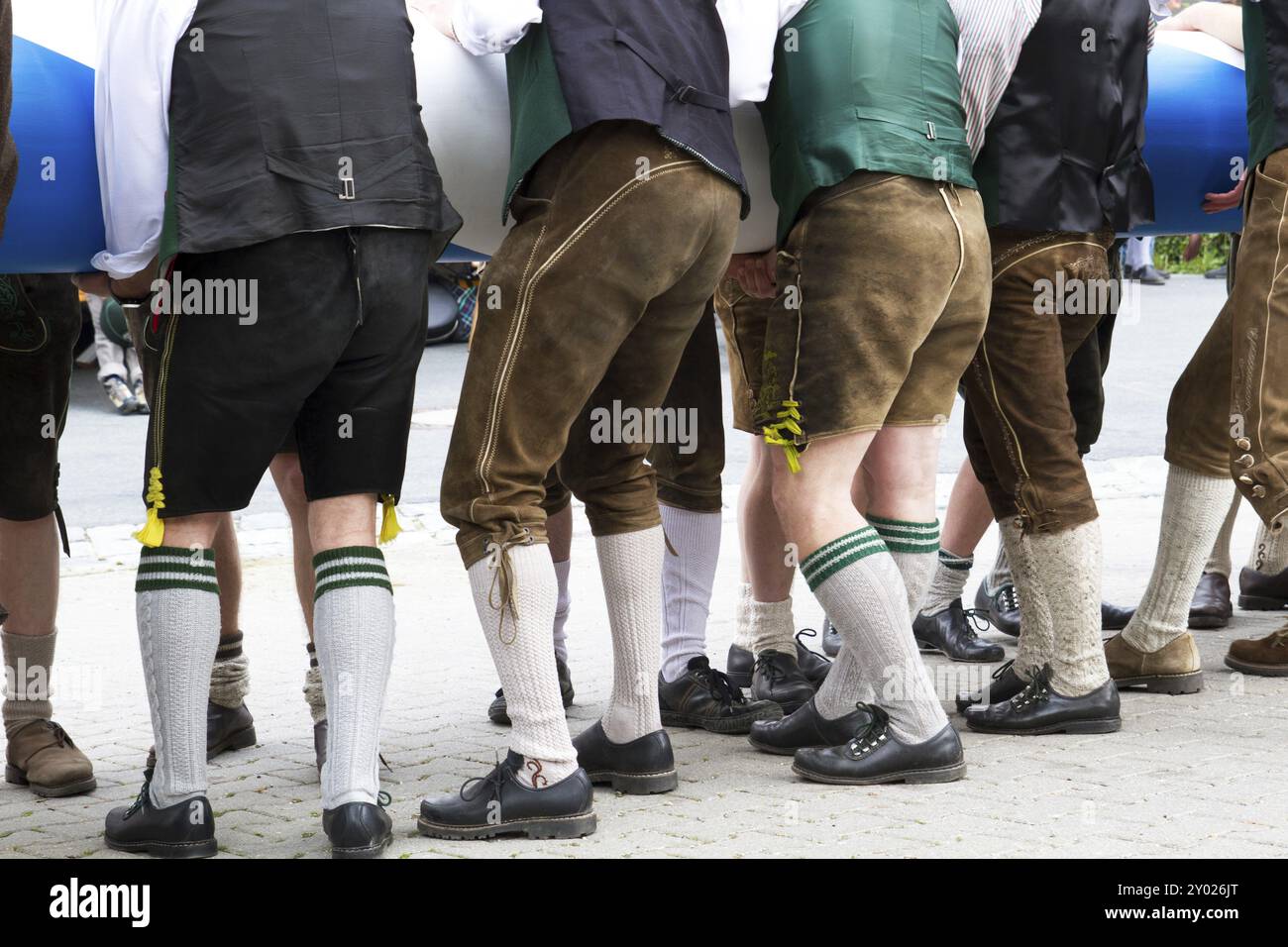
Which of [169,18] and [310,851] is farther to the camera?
[310,851]

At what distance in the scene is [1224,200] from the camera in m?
4.87

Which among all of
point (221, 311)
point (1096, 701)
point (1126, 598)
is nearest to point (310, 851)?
point (221, 311)

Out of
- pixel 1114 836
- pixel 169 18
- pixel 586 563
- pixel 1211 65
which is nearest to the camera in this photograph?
pixel 169 18

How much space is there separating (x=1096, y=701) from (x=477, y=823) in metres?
1.82

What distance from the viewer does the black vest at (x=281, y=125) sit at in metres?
3.28

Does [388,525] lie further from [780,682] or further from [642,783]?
[780,682]

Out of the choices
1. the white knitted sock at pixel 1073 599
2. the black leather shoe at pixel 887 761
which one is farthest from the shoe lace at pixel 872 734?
the white knitted sock at pixel 1073 599

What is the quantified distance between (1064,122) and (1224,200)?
875mm

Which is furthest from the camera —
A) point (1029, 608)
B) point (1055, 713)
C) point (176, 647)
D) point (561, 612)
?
point (561, 612)

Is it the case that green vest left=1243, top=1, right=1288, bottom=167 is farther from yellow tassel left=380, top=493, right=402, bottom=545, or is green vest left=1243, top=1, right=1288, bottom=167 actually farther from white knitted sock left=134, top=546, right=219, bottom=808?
white knitted sock left=134, top=546, right=219, bottom=808

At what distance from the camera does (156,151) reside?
335cm

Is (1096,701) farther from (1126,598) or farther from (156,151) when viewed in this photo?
(156,151)

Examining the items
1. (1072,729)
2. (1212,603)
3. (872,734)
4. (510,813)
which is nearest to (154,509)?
(510,813)

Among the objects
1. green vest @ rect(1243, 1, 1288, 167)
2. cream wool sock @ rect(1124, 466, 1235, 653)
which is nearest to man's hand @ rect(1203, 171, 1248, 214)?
green vest @ rect(1243, 1, 1288, 167)
